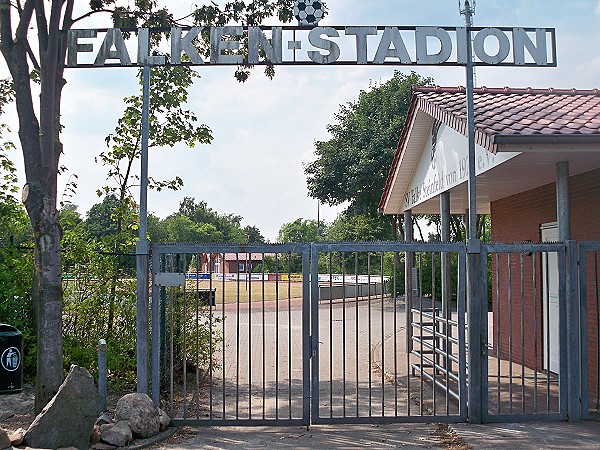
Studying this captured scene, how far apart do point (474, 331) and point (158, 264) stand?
12.9ft

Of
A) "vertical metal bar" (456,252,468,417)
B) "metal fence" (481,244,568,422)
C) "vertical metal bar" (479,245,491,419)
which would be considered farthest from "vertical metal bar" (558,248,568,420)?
"vertical metal bar" (456,252,468,417)

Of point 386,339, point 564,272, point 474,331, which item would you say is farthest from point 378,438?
point 386,339

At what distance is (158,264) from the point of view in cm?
814

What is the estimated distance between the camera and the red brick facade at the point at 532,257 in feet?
31.7

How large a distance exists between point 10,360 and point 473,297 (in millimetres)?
5225

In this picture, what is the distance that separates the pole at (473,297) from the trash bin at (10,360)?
508 cm

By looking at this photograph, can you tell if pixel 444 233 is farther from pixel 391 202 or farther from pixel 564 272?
pixel 391 202

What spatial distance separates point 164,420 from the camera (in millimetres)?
7801

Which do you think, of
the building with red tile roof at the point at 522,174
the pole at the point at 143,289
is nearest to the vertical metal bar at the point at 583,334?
the building with red tile roof at the point at 522,174

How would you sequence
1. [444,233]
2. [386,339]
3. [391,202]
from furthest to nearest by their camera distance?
[386,339] < [391,202] < [444,233]

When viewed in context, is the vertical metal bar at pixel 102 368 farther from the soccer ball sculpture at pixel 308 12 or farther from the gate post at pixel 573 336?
the gate post at pixel 573 336

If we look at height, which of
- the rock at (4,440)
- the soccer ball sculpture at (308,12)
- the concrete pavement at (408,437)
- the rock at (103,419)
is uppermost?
the soccer ball sculpture at (308,12)

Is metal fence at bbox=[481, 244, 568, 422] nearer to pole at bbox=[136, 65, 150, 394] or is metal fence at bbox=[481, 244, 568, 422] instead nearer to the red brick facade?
the red brick facade

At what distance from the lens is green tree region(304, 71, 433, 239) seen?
31078mm
